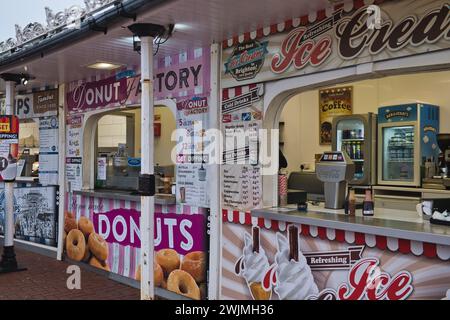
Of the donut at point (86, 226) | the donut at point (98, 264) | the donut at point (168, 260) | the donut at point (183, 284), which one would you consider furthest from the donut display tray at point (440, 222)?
the donut at point (86, 226)

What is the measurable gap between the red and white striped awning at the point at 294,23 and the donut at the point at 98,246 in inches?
130

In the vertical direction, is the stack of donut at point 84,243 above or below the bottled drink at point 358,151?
below

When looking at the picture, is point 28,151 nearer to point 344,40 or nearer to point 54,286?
point 54,286

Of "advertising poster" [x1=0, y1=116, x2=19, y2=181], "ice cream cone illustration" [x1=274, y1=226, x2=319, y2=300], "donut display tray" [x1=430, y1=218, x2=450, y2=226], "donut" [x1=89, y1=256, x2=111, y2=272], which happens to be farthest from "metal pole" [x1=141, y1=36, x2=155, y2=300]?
"advertising poster" [x1=0, y1=116, x2=19, y2=181]

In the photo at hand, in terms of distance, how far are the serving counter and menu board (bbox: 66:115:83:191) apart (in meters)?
3.16

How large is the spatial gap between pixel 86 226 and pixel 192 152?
8.31 feet

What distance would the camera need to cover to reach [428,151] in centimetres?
641

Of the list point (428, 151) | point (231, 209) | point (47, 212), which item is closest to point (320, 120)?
point (428, 151)

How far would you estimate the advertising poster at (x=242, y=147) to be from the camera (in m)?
4.39

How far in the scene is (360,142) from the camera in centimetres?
706

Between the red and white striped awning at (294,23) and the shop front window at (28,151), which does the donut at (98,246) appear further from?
the red and white striped awning at (294,23)

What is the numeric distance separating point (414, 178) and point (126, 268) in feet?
13.4

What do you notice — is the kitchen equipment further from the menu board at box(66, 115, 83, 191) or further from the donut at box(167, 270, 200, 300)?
the menu board at box(66, 115, 83, 191)

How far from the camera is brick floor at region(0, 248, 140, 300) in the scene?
523cm
